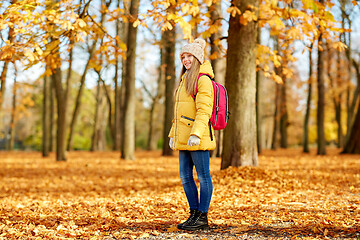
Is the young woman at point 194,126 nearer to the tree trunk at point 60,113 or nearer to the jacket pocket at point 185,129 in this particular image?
the jacket pocket at point 185,129

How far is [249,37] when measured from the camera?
8.17 metres

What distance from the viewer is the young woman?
148 inches

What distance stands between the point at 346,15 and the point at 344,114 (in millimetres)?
22158

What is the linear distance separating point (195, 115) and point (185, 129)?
19cm

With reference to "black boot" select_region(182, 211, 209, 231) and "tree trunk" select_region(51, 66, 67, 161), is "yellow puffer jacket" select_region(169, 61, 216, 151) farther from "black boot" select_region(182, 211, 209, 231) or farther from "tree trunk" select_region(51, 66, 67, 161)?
"tree trunk" select_region(51, 66, 67, 161)

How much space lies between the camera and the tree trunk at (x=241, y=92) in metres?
8.13

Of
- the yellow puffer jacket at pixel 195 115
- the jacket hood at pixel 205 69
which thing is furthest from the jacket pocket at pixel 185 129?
the jacket hood at pixel 205 69

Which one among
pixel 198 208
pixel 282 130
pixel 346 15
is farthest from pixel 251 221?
pixel 282 130

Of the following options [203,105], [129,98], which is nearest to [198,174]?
[203,105]

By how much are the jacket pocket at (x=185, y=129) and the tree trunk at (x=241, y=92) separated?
446cm

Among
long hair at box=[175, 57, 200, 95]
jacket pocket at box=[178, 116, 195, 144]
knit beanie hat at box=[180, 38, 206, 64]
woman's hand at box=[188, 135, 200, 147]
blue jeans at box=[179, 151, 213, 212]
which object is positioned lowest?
blue jeans at box=[179, 151, 213, 212]

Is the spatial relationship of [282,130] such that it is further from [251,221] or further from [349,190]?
[251,221]

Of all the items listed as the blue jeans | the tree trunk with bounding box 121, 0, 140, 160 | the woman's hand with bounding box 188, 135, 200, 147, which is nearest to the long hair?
the woman's hand with bounding box 188, 135, 200, 147

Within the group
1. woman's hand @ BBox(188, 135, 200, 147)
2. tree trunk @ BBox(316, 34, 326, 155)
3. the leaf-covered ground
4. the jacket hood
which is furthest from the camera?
tree trunk @ BBox(316, 34, 326, 155)
